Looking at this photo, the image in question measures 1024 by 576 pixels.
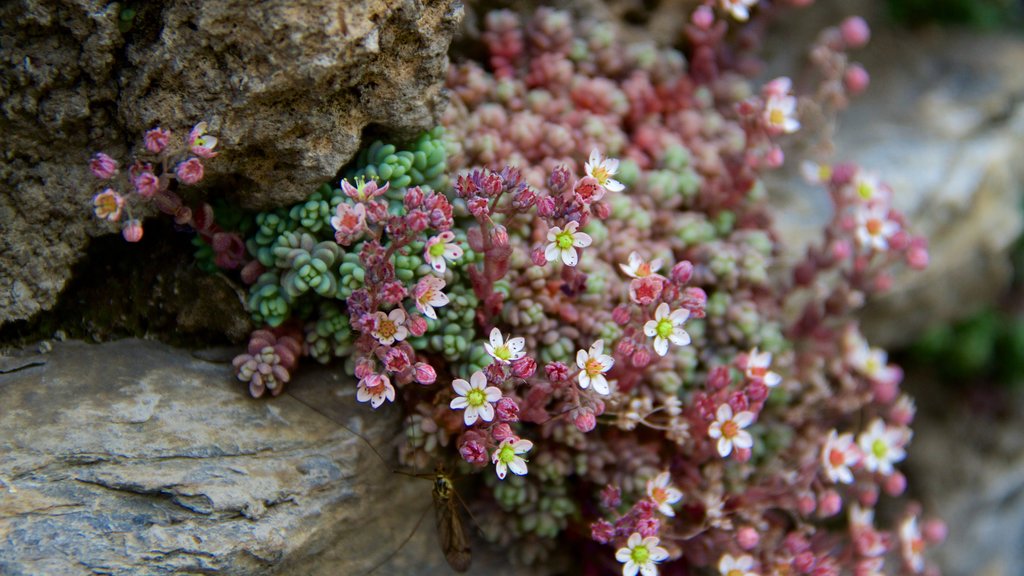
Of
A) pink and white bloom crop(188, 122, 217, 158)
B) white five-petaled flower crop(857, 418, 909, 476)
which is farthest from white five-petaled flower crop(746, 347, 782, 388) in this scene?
pink and white bloom crop(188, 122, 217, 158)

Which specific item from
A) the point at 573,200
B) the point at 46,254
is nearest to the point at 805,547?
the point at 573,200

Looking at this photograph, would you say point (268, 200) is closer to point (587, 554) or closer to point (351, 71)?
point (351, 71)

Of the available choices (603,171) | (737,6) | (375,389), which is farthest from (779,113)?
(375,389)

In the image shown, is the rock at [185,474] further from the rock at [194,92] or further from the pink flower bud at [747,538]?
the pink flower bud at [747,538]

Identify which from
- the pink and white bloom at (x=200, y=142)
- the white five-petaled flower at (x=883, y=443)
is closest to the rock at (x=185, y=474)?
the pink and white bloom at (x=200, y=142)

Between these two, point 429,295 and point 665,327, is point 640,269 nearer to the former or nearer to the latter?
point 665,327

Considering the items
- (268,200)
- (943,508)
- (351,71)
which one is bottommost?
(943,508)

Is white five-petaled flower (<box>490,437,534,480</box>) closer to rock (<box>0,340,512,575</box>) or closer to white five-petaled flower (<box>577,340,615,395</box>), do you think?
white five-petaled flower (<box>577,340,615,395</box>)
